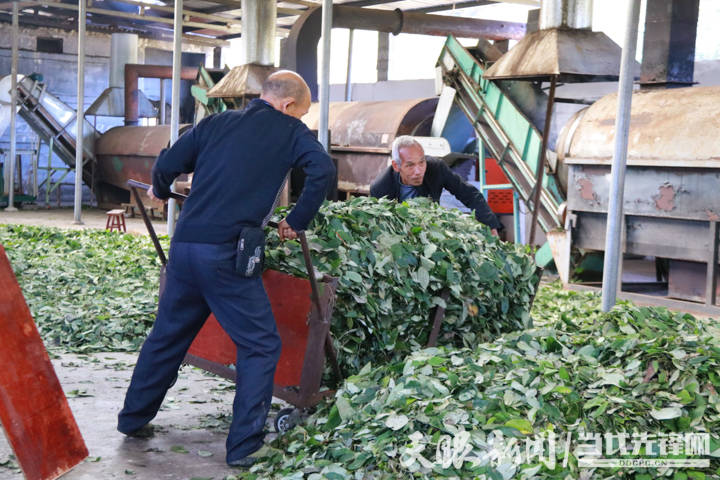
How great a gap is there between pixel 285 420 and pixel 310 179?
1.22m

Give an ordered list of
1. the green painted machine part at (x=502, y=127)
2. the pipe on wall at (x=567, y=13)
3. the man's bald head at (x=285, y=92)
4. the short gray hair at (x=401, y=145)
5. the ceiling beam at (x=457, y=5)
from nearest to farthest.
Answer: the man's bald head at (x=285, y=92), the short gray hair at (x=401, y=145), the pipe on wall at (x=567, y=13), the green painted machine part at (x=502, y=127), the ceiling beam at (x=457, y=5)

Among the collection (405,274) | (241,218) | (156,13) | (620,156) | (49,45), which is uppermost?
(156,13)

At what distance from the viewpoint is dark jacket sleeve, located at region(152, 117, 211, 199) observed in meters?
3.87

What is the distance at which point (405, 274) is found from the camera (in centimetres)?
448

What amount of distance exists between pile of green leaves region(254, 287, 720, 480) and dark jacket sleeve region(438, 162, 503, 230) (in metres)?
1.56

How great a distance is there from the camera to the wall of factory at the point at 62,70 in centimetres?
2233

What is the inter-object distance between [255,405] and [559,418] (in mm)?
1337

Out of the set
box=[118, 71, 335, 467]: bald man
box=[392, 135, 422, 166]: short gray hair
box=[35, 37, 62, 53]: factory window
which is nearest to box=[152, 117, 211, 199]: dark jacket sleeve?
Answer: box=[118, 71, 335, 467]: bald man

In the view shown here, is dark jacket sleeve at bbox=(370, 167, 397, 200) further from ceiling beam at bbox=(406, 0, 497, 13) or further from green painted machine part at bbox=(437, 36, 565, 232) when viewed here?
ceiling beam at bbox=(406, 0, 497, 13)

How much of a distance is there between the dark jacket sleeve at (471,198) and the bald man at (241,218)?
2101 millimetres

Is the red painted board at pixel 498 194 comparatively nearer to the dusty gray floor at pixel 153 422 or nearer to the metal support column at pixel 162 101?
the dusty gray floor at pixel 153 422

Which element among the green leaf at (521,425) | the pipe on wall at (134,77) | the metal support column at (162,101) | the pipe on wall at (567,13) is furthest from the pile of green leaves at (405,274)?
the metal support column at (162,101)

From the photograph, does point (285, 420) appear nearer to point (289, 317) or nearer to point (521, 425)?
point (289, 317)

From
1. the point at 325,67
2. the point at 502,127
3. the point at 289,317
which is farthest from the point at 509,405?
the point at 502,127
